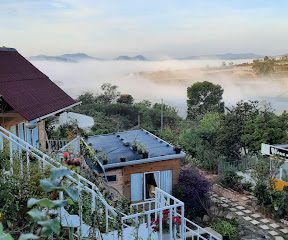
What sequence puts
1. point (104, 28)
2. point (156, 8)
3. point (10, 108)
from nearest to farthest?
point (10, 108) → point (156, 8) → point (104, 28)

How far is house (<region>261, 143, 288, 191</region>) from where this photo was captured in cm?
1457

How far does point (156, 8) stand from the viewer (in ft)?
47.7

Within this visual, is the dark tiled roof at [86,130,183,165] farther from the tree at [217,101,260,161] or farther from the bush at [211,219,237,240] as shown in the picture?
the tree at [217,101,260,161]

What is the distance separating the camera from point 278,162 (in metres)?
14.6

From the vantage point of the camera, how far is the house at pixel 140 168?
39.1 ft

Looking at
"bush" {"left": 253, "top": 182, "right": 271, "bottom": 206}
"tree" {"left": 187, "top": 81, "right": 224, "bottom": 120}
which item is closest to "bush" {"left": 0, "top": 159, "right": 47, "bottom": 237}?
"bush" {"left": 253, "top": 182, "right": 271, "bottom": 206}

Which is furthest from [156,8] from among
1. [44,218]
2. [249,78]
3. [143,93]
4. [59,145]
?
[249,78]

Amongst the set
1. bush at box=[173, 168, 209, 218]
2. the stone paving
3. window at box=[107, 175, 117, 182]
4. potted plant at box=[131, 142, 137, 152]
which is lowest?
the stone paving

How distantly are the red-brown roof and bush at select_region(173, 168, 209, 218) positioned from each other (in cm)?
435

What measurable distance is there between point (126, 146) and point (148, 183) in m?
1.78

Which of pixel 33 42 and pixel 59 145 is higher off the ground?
pixel 33 42

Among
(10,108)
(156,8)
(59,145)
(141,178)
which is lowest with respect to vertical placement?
(141,178)

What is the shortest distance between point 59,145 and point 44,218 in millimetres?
10865

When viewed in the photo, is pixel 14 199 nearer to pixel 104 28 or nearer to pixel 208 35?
pixel 104 28
